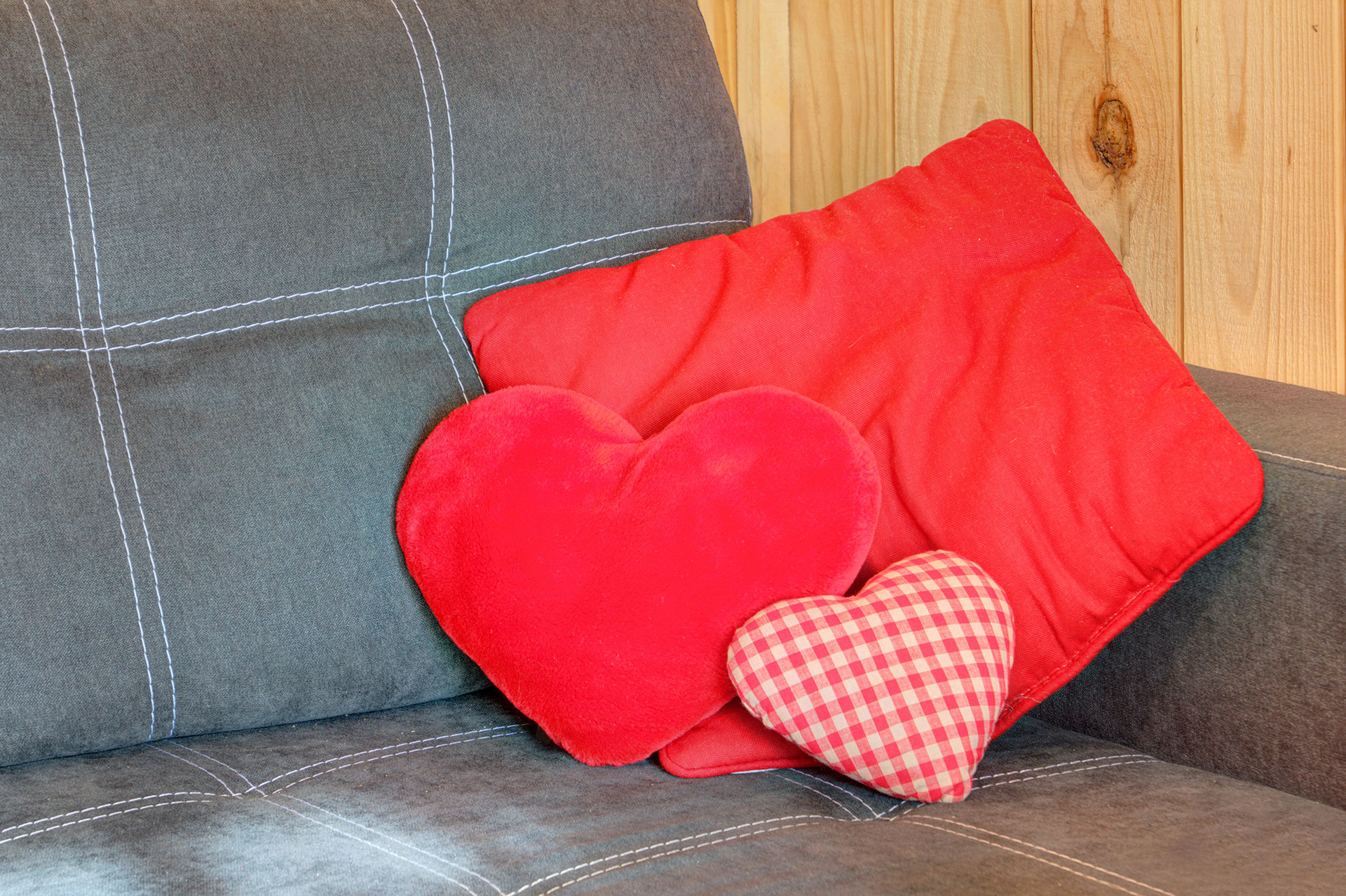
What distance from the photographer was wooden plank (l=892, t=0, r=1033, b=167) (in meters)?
1.35

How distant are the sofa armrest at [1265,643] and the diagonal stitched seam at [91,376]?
2.50 feet

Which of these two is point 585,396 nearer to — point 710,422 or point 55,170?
point 710,422

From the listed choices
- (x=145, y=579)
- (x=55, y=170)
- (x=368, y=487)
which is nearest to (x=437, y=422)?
(x=368, y=487)

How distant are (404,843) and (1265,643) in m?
0.61

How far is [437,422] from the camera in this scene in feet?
3.17

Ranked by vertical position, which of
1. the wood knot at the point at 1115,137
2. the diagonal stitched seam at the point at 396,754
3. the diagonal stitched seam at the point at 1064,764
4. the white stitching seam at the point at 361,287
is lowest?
the diagonal stitched seam at the point at 1064,764

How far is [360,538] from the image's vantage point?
91 cm

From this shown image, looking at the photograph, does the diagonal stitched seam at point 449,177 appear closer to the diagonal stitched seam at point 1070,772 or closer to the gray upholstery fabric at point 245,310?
the gray upholstery fabric at point 245,310

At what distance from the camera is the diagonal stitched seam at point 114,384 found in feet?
2.83

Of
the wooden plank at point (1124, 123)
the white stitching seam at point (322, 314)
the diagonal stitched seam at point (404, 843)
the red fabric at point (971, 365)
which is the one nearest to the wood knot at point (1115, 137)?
the wooden plank at point (1124, 123)

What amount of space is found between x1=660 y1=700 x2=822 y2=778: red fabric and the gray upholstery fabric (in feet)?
0.77

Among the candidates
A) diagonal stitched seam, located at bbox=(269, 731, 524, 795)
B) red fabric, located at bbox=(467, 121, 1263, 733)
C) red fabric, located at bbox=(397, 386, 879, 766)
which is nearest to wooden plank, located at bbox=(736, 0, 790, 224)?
red fabric, located at bbox=(467, 121, 1263, 733)

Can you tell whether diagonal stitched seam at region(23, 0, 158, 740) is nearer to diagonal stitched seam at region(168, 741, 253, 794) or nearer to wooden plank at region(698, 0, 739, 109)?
diagonal stitched seam at region(168, 741, 253, 794)

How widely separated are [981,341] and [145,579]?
68 cm
